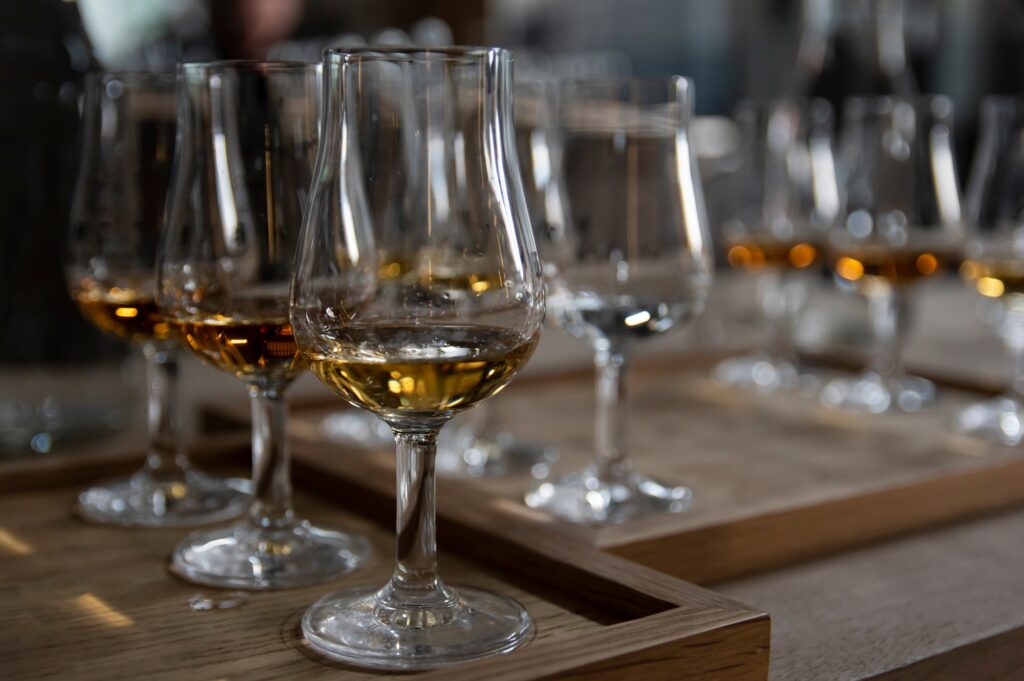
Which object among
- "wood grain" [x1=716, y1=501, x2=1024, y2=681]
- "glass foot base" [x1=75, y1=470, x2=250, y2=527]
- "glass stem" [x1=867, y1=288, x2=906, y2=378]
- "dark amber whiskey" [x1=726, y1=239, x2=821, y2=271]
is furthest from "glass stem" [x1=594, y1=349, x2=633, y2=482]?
"dark amber whiskey" [x1=726, y1=239, x2=821, y2=271]

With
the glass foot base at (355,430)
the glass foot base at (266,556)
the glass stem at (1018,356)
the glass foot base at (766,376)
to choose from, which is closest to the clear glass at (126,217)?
the glass foot base at (266,556)

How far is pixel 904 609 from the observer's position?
749mm

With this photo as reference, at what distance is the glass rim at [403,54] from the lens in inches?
24.1

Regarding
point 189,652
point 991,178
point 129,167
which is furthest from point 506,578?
point 991,178

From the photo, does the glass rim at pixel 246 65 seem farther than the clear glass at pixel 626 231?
No

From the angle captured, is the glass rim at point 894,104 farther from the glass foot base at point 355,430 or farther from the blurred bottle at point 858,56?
the glass foot base at point 355,430

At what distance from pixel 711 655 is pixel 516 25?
2816 millimetres

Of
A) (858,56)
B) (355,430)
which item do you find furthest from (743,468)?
(858,56)

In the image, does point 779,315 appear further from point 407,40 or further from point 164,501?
point 164,501

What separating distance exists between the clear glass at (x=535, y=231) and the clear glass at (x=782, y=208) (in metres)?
0.40

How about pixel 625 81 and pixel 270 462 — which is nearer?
pixel 270 462

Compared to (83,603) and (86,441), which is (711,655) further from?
(86,441)

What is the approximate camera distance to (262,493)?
80 cm

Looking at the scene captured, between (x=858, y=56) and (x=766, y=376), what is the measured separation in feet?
3.15
